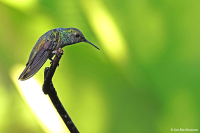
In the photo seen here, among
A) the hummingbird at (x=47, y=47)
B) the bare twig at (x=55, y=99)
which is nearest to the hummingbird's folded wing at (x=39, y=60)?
the hummingbird at (x=47, y=47)

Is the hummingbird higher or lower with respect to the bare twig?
higher

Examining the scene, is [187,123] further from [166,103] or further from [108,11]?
[108,11]

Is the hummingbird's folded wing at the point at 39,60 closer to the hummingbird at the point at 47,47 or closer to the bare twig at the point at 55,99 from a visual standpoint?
the hummingbird at the point at 47,47

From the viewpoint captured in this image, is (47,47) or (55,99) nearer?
(55,99)

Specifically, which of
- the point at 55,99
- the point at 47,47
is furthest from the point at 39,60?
the point at 55,99

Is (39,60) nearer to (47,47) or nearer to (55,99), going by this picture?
(47,47)

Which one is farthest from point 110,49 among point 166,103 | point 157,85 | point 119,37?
point 166,103

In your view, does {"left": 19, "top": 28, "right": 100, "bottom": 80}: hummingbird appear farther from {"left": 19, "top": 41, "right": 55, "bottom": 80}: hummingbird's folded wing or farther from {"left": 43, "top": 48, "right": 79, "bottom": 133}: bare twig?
{"left": 43, "top": 48, "right": 79, "bottom": 133}: bare twig

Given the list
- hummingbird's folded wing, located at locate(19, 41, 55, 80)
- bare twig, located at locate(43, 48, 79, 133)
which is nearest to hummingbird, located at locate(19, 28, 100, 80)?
hummingbird's folded wing, located at locate(19, 41, 55, 80)
